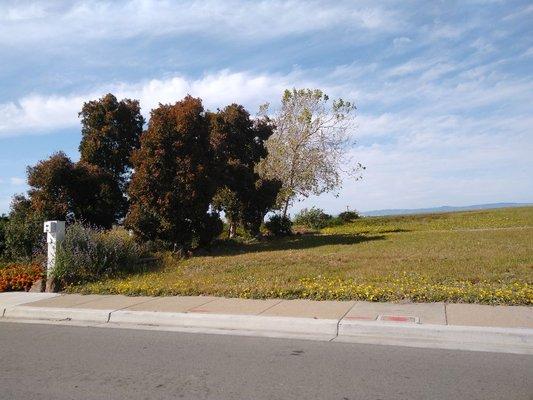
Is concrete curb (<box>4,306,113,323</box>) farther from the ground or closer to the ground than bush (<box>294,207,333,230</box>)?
closer to the ground

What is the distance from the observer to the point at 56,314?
31.5ft

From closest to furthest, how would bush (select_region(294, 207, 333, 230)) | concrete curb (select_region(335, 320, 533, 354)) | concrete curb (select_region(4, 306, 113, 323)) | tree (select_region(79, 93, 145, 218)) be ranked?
concrete curb (select_region(335, 320, 533, 354)) < concrete curb (select_region(4, 306, 113, 323)) < tree (select_region(79, 93, 145, 218)) < bush (select_region(294, 207, 333, 230))

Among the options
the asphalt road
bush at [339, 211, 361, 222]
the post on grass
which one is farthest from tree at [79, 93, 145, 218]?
bush at [339, 211, 361, 222]

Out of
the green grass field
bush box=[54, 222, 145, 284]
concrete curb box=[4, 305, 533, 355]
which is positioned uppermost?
bush box=[54, 222, 145, 284]

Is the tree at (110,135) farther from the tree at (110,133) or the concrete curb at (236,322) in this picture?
the concrete curb at (236,322)

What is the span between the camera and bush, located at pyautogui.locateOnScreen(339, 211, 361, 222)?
34031mm

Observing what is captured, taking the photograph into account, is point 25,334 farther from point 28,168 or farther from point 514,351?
point 28,168

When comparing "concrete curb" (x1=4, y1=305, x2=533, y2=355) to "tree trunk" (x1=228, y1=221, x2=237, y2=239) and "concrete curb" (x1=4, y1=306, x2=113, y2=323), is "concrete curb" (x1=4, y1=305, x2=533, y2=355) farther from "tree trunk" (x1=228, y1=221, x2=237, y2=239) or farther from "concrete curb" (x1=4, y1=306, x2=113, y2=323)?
"tree trunk" (x1=228, y1=221, x2=237, y2=239)

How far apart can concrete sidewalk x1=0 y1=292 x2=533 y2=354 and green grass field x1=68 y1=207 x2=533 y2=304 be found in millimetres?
381

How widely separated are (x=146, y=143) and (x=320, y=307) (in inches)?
407

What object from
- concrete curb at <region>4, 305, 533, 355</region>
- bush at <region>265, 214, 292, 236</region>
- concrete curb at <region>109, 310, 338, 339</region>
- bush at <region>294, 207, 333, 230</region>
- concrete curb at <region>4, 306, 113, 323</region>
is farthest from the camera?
bush at <region>294, 207, 333, 230</region>

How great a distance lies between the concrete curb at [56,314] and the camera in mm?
9172

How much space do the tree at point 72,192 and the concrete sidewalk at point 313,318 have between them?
686 cm

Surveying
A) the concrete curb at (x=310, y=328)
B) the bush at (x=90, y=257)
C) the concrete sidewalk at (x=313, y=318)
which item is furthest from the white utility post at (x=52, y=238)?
the concrete curb at (x=310, y=328)
